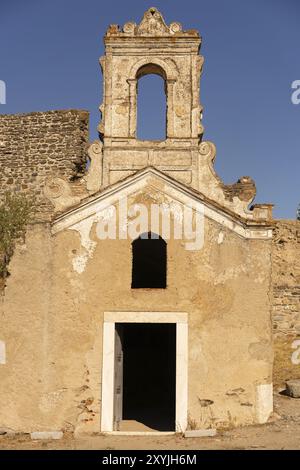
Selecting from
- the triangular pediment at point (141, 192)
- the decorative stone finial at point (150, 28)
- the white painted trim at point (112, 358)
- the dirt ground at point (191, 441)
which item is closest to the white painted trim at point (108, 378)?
the white painted trim at point (112, 358)

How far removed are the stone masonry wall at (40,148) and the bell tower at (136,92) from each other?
5.89 meters

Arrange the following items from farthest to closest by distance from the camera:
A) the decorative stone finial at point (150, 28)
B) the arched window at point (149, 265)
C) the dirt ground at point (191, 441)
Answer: the arched window at point (149, 265) < the decorative stone finial at point (150, 28) < the dirt ground at point (191, 441)

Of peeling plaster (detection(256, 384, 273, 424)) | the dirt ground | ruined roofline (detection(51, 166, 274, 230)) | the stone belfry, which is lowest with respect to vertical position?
the dirt ground

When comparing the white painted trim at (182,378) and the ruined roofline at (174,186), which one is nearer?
the white painted trim at (182,378)

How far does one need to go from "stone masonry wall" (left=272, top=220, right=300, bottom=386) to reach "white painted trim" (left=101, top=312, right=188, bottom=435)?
16.7 ft

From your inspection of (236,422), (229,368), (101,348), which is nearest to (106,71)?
(101,348)

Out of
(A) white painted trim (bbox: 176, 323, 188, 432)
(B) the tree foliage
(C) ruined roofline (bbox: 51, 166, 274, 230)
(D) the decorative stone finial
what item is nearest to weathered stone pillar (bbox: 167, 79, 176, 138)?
(D) the decorative stone finial

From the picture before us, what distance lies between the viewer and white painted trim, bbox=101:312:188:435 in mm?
9547

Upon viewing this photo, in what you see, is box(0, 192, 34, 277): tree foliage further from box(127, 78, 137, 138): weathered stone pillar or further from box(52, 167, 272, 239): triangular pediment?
box(127, 78, 137, 138): weathered stone pillar

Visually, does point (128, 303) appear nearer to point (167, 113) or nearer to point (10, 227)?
point (10, 227)

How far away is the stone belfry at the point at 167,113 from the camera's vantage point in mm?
10562

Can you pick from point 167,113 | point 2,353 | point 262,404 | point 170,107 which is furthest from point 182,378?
point 170,107

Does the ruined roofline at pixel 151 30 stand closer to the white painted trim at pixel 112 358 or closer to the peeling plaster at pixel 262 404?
the white painted trim at pixel 112 358

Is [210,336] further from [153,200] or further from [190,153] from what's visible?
[190,153]
